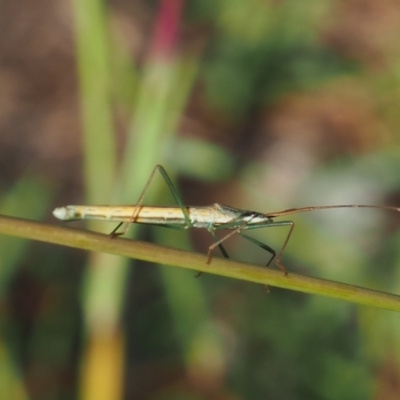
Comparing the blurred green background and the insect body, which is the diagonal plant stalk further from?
the blurred green background

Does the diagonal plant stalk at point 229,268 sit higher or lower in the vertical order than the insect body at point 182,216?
lower

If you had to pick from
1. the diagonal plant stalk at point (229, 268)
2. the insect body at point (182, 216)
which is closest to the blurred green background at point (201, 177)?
the insect body at point (182, 216)

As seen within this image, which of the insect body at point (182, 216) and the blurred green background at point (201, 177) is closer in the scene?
the insect body at point (182, 216)

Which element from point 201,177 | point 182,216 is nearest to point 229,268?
point 182,216

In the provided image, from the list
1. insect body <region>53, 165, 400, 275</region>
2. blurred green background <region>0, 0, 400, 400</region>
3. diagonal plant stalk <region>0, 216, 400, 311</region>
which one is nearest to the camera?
diagonal plant stalk <region>0, 216, 400, 311</region>

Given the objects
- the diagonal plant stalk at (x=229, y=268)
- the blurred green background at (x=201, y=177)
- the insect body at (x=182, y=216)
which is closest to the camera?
the diagonal plant stalk at (x=229, y=268)

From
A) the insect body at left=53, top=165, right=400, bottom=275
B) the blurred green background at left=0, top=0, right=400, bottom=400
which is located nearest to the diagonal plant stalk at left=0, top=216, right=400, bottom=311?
the insect body at left=53, top=165, right=400, bottom=275

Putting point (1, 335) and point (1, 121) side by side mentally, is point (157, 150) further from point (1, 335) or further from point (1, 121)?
point (1, 121)

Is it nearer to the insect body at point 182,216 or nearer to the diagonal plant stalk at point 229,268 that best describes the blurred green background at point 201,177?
the insect body at point 182,216

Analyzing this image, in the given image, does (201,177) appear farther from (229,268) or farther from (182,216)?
(229,268)
